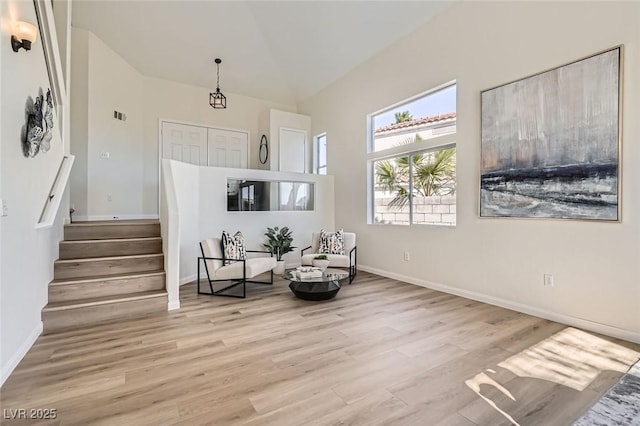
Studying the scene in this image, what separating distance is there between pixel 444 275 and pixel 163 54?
6456 mm

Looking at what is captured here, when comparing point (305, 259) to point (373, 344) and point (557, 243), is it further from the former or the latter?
point (557, 243)

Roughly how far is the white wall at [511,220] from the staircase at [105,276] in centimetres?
362

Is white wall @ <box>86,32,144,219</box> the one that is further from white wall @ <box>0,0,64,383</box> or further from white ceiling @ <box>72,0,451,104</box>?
white wall @ <box>0,0,64,383</box>

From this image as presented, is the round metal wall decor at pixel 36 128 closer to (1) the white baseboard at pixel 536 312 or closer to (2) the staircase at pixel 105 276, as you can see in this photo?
(2) the staircase at pixel 105 276

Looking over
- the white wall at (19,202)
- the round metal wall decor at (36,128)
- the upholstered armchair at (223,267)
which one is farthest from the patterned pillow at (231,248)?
the round metal wall decor at (36,128)

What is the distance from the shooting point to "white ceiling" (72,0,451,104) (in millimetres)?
4977

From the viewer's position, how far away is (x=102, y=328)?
3115 millimetres

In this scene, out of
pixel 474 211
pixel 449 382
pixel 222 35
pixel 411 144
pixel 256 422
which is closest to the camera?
pixel 256 422

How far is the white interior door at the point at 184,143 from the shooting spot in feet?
21.7

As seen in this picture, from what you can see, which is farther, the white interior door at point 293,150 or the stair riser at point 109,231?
the white interior door at point 293,150

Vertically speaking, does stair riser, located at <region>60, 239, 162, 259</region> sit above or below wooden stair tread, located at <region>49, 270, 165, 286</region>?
above

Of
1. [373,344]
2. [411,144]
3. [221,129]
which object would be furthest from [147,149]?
[373,344]

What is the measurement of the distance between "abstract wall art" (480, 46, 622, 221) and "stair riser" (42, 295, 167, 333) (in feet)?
13.7

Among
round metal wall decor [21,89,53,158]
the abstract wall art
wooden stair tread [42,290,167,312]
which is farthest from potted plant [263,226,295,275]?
round metal wall decor [21,89,53,158]
